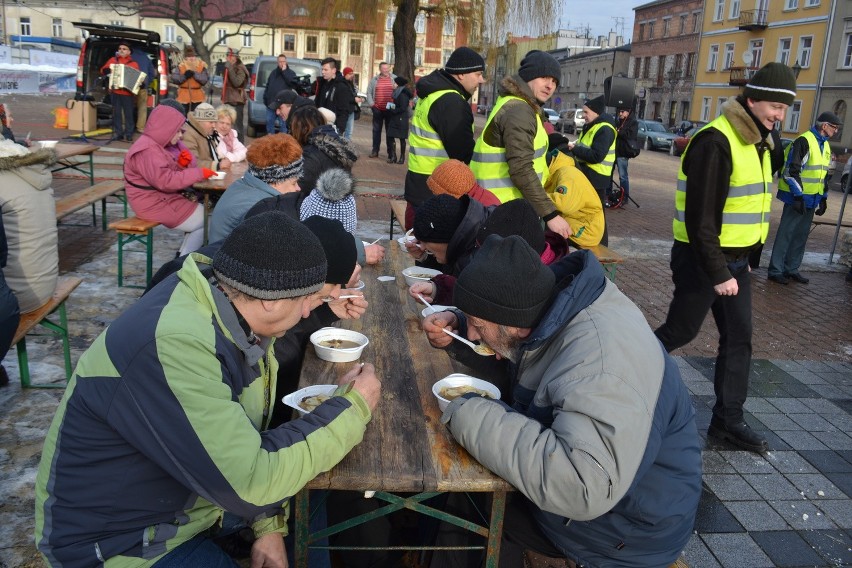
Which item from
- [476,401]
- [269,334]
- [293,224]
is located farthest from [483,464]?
[293,224]

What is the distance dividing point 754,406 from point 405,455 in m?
3.56

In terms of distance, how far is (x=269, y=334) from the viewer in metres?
1.88

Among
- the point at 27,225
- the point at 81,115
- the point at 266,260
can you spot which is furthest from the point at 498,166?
the point at 81,115

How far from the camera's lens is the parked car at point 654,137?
30.4 m

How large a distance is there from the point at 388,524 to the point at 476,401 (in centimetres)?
110

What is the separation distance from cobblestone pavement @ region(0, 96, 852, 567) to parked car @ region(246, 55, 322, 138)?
742 centimetres

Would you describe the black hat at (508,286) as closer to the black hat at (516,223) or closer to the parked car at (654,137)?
the black hat at (516,223)

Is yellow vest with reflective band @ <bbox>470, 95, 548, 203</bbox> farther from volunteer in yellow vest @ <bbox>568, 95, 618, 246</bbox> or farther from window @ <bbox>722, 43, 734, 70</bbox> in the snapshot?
window @ <bbox>722, 43, 734, 70</bbox>

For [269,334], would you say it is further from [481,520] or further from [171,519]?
[481,520]

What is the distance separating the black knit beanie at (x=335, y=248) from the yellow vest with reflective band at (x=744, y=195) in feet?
6.45

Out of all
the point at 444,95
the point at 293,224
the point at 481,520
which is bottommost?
the point at 481,520

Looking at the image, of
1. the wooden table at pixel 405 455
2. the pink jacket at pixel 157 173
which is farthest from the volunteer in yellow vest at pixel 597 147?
the wooden table at pixel 405 455

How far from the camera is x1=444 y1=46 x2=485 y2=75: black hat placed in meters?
5.29

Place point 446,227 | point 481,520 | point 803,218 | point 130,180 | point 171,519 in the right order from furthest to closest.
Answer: point 803,218, point 130,180, point 446,227, point 481,520, point 171,519
